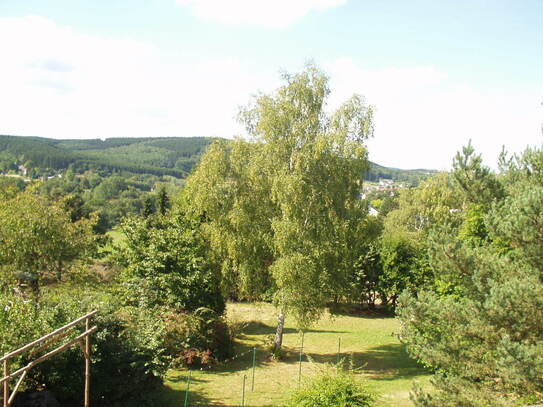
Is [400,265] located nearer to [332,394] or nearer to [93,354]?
[332,394]

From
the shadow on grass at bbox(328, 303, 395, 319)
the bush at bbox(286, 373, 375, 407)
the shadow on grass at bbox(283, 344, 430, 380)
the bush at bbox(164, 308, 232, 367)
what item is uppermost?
the bush at bbox(286, 373, 375, 407)

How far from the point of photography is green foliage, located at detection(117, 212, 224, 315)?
15867mm

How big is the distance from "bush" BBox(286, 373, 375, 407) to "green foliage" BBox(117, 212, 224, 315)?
721 cm

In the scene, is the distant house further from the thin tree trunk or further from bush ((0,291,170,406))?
bush ((0,291,170,406))

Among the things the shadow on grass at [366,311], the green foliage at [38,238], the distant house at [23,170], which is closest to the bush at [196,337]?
the green foliage at [38,238]

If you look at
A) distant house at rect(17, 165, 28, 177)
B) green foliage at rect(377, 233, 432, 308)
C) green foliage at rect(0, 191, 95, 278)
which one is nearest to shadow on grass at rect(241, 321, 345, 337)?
green foliage at rect(377, 233, 432, 308)

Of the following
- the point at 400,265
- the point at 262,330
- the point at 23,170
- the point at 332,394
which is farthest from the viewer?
the point at 23,170

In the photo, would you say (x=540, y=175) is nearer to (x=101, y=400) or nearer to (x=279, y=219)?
(x=279, y=219)

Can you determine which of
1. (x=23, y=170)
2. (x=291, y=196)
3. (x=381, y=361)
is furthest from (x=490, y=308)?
(x=23, y=170)

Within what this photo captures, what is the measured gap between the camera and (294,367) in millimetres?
16656

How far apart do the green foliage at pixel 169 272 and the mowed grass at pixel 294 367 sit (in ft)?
8.71

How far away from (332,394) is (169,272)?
919cm

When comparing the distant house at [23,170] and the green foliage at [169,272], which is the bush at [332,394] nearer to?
the green foliage at [169,272]

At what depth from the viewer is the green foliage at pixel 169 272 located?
52.1ft
